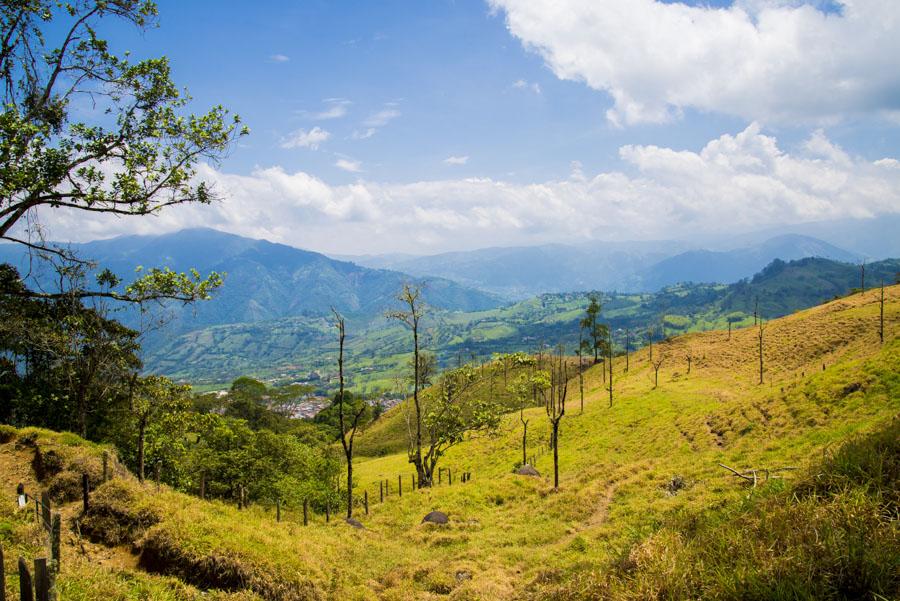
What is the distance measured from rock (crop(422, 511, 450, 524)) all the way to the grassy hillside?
1.03m

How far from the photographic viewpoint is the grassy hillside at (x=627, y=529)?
242 inches

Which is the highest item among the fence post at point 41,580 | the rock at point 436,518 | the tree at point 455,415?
the fence post at point 41,580

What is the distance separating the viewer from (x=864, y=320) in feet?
248

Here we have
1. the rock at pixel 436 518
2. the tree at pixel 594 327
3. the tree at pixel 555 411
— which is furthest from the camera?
the tree at pixel 594 327

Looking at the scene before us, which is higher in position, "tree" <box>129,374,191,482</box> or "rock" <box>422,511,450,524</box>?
"tree" <box>129,374,191,482</box>

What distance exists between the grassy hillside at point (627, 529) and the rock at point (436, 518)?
3.37 ft

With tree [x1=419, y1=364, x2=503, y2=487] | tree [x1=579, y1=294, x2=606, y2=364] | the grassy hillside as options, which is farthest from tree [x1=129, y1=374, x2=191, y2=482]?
tree [x1=579, y1=294, x2=606, y2=364]

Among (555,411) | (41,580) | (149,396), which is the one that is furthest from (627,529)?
(555,411)

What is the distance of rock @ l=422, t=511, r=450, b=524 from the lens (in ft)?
84.1

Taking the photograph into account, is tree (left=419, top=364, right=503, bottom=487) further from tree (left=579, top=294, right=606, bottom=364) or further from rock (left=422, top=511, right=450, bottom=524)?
tree (left=579, top=294, right=606, bottom=364)

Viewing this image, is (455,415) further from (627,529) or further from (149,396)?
(149,396)

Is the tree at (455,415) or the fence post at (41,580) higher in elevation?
the fence post at (41,580)

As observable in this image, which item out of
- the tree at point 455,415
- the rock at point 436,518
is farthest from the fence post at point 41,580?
the tree at point 455,415

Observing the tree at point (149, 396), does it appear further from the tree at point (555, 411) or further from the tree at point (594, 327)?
the tree at point (594, 327)
